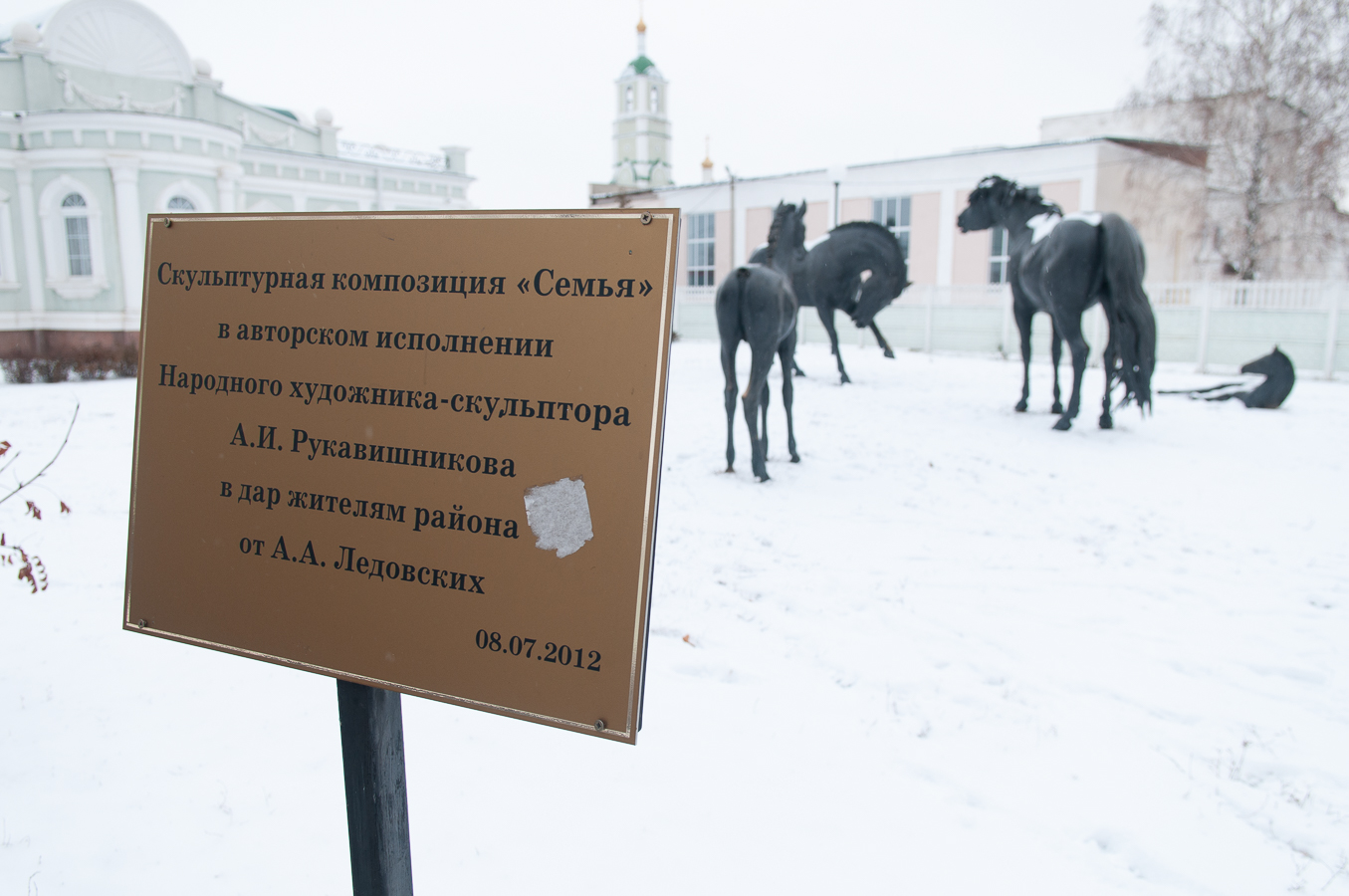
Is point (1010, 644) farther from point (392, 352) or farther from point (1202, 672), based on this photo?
Answer: point (392, 352)

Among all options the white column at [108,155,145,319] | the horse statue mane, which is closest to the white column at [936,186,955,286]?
the horse statue mane

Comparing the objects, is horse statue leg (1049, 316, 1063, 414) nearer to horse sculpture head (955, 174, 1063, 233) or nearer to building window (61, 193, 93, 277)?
horse sculpture head (955, 174, 1063, 233)

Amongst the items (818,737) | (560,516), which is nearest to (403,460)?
(560,516)

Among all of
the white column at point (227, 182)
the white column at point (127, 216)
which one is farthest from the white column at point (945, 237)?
the white column at point (127, 216)

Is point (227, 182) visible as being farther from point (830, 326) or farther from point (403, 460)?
point (403, 460)

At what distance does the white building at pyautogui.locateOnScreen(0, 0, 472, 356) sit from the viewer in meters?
17.5

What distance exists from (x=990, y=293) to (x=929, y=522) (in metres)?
15.7

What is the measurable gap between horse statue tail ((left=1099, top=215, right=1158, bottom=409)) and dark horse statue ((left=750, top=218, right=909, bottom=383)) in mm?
2674

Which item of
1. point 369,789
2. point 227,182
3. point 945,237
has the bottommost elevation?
point 369,789

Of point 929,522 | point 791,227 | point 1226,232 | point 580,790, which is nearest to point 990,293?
point 1226,232

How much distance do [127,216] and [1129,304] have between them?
20.6m

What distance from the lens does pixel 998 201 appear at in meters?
9.38

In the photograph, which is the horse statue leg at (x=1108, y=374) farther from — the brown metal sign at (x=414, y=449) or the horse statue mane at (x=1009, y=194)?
the brown metal sign at (x=414, y=449)

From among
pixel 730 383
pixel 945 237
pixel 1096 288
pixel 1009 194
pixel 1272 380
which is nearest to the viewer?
pixel 730 383
